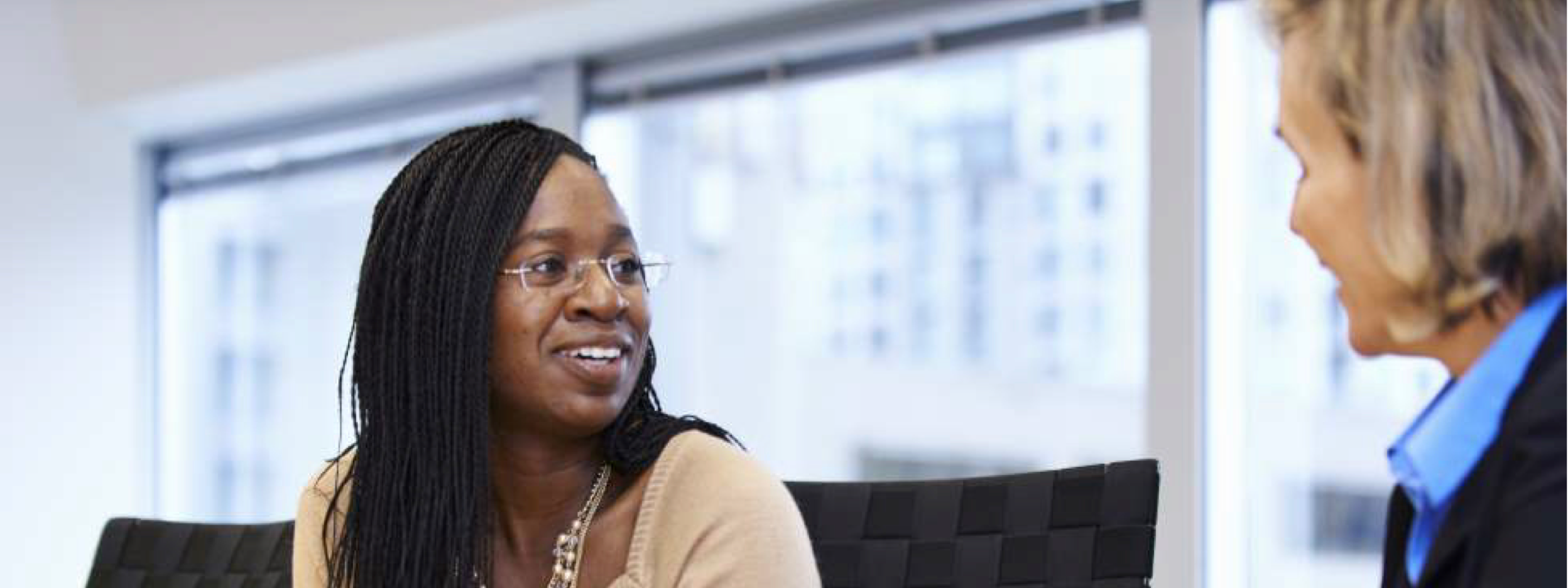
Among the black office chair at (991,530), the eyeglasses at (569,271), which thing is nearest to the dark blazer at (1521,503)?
the black office chair at (991,530)

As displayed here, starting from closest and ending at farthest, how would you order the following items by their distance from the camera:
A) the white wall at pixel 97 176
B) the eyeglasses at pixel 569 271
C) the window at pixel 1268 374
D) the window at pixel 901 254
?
the eyeglasses at pixel 569 271, the window at pixel 1268 374, the window at pixel 901 254, the white wall at pixel 97 176

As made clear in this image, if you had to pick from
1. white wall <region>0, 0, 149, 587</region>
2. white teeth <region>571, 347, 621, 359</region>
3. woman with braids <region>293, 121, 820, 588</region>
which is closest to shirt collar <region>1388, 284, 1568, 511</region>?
woman with braids <region>293, 121, 820, 588</region>

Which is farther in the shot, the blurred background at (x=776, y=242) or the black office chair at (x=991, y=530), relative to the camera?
the blurred background at (x=776, y=242)

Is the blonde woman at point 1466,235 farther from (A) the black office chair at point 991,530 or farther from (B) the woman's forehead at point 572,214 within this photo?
(B) the woman's forehead at point 572,214

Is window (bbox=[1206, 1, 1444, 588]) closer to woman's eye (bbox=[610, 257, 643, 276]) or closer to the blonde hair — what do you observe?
woman's eye (bbox=[610, 257, 643, 276])

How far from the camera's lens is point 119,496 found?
463cm

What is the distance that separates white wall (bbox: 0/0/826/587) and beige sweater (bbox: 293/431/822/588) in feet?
7.40

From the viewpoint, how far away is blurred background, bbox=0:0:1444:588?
10.0ft

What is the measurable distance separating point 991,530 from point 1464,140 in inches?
37.1

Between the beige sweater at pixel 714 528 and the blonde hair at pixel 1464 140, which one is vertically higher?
the blonde hair at pixel 1464 140

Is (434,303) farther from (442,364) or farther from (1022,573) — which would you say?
(1022,573)

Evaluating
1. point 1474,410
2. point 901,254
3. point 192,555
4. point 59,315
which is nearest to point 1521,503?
point 1474,410

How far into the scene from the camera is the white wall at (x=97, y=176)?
161 inches

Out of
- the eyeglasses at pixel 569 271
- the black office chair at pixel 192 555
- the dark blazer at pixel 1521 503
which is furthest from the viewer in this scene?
the black office chair at pixel 192 555
